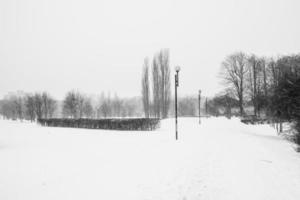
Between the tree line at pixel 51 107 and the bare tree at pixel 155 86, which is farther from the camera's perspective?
the tree line at pixel 51 107

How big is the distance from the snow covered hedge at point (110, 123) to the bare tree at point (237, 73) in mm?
21914

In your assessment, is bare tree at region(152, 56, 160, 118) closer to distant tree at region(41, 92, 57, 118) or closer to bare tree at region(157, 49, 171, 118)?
bare tree at region(157, 49, 171, 118)

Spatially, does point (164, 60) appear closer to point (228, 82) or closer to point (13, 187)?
point (228, 82)

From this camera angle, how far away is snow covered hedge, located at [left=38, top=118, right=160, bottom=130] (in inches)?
760

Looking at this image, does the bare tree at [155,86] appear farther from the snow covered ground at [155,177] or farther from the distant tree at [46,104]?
the distant tree at [46,104]

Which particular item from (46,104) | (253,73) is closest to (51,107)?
(46,104)

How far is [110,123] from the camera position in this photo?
22203 mm

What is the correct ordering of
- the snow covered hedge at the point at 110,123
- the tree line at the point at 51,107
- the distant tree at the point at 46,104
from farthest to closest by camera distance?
the distant tree at the point at 46,104 → the tree line at the point at 51,107 → the snow covered hedge at the point at 110,123

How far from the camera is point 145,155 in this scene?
7.54 m

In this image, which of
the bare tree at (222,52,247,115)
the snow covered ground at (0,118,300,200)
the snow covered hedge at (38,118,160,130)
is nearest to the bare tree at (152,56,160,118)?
the snow covered hedge at (38,118,160,130)

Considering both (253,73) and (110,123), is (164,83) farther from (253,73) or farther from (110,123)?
(253,73)

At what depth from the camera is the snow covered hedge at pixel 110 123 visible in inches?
760

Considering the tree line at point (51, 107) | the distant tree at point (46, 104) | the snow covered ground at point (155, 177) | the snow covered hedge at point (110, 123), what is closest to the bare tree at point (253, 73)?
the snow covered hedge at point (110, 123)

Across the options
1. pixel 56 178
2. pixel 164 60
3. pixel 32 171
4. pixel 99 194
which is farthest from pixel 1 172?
pixel 164 60
